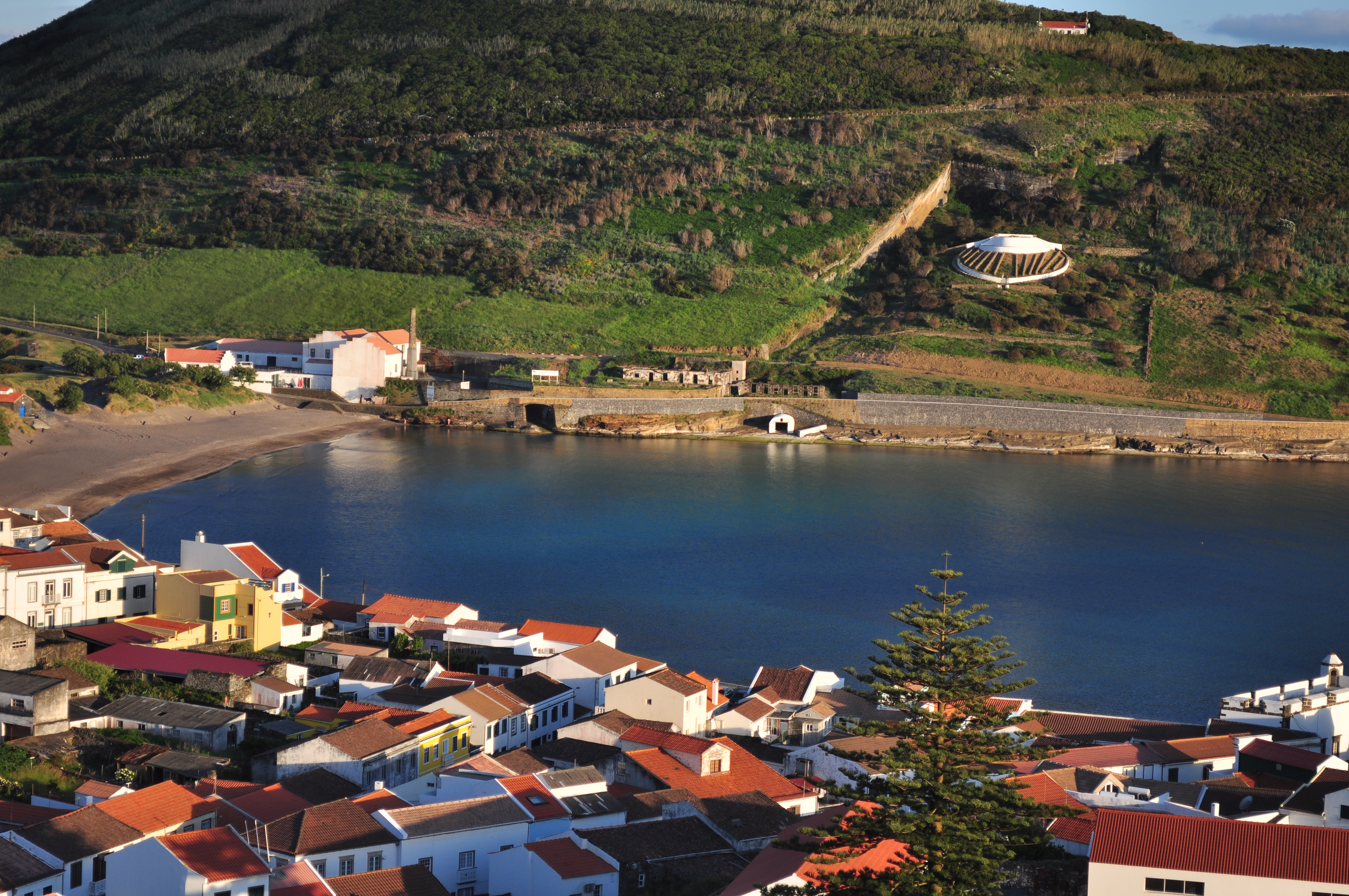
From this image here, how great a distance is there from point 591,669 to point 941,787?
1133 centimetres

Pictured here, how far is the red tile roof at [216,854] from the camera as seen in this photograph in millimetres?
13844

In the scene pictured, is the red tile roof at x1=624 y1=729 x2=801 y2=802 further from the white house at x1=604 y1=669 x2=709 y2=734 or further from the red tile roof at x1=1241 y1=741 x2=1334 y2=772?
the red tile roof at x1=1241 y1=741 x2=1334 y2=772

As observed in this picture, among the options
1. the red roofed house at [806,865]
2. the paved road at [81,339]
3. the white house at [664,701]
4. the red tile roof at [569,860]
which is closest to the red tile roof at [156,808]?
A: the red tile roof at [569,860]

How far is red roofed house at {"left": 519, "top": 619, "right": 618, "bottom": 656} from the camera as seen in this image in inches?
1016

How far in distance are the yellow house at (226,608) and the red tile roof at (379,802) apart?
32.8 feet

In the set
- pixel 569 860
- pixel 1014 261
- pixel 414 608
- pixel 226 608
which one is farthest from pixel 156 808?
pixel 1014 261

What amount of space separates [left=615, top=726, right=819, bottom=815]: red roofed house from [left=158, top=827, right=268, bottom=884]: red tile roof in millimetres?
5678

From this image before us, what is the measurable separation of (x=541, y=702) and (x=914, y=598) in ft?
43.4

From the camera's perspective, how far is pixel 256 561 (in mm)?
28141

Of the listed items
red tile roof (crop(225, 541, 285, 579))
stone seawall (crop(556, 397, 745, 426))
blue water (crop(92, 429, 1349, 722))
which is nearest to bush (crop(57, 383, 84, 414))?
blue water (crop(92, 429, 1349, 722))

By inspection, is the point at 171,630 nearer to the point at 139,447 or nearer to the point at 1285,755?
the point at 1285,755

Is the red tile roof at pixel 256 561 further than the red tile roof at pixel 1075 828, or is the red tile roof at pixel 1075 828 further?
the red tile roof at pixel 256 561

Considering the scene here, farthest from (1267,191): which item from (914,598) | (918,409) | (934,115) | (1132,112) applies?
(914,598)

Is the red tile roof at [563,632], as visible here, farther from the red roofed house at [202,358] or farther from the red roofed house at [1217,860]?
the red roofed house at [202,358]
